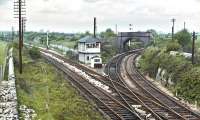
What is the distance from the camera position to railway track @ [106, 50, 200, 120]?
92.4ft

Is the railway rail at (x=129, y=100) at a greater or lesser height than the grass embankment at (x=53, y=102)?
lesser

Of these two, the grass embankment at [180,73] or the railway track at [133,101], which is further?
the grass embankment at [180,73]

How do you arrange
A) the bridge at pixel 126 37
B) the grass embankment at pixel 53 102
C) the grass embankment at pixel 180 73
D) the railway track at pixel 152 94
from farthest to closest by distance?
the bridge at pixel 126 37, the grass embankment at pixel 180 73, the railway track at pixel 152 94, the grass embankment at pixel 53 102

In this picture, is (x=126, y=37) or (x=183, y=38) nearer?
(x=183, y=38)

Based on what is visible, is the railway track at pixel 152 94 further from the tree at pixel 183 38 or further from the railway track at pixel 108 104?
the tree at pixel 183 38

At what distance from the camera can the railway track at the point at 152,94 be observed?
92.4 ft

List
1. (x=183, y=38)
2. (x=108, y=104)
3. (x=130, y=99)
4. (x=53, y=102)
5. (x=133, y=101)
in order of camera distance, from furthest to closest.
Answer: (x=183, y=38) < (x=130, y=99) < (x=133, y=101) < (x=108, y=104) < (x=53, y=102)

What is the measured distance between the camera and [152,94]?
37250 millimetres

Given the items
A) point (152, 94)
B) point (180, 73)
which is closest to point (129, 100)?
point (152, 94)

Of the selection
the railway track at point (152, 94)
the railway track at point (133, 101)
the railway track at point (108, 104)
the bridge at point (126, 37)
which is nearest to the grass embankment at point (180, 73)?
the railway track at point (152, 94)

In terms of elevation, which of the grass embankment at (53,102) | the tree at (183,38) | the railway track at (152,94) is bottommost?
the railway track at (152,94)

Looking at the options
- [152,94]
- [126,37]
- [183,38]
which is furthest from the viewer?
[126,37]

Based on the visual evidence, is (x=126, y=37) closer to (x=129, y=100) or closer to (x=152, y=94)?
(x=152, y=94)

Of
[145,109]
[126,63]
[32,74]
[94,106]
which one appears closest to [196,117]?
[145,109]
